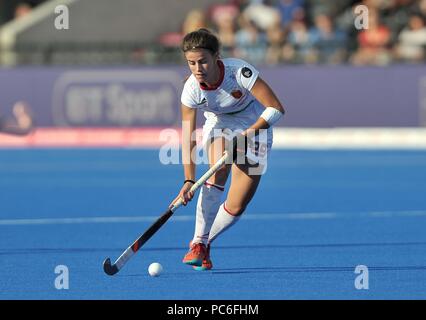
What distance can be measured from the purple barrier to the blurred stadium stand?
32 cm

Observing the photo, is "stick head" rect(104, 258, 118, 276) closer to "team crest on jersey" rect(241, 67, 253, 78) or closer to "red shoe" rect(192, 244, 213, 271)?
"red shoe" rect(192, 244, 213, 271)

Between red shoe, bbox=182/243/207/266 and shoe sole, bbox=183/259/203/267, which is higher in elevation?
red shoe, bbox=182/243/207/266

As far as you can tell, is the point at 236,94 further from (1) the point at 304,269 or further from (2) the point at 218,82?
(1) the point at 304,269

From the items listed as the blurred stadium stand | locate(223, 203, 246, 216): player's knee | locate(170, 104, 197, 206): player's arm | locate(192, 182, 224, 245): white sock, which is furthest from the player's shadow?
the blurred stadium stand

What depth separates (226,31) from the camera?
20.1 meters

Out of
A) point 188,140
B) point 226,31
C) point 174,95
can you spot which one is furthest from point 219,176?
point 226,31

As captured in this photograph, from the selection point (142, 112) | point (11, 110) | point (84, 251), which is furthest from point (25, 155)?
point (84, 251)

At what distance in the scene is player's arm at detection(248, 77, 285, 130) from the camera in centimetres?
755

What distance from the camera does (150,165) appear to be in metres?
17.2

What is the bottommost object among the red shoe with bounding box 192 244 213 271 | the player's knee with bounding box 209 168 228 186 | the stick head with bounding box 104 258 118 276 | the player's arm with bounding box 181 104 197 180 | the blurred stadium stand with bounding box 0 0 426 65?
the stick head with bounding box 104 258 118 276

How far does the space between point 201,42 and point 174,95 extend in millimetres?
11153

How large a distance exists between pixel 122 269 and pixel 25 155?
36.8 feet

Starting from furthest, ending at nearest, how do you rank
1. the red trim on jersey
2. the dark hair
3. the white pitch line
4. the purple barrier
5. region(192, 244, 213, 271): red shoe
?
1. the purple barrier
2. the white pitch line
3. region(192, 244, 213, 271): red shoe
4. the red trim on jersey
5. the dark hair

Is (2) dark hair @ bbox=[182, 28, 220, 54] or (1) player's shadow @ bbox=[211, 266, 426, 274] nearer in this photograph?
(2) dark hair @ bbox=[182, 28, 220, 54]
